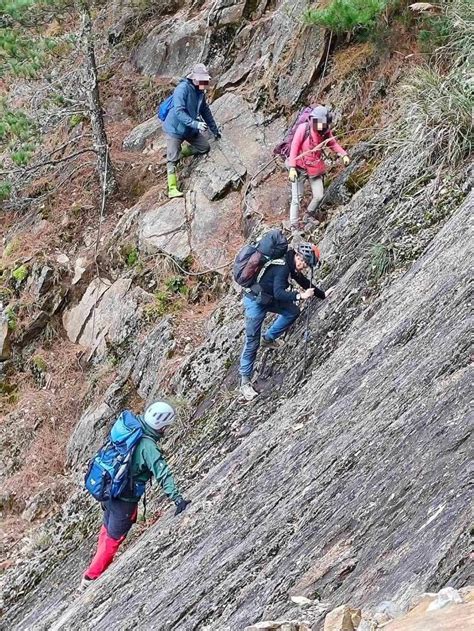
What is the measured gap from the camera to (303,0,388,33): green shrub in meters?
8.69

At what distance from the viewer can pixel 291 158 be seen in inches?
336

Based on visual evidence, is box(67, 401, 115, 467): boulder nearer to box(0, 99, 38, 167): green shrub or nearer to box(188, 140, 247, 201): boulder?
box(188, 140, 247, 201): boulder

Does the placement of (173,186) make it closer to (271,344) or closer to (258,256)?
(271,344)

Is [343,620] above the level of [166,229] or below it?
below

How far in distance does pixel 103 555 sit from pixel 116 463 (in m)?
1.39

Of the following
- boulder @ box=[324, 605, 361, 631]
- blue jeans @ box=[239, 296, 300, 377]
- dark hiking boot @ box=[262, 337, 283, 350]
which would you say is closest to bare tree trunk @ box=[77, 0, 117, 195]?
dark hiking boot @ box=[262, 337, 283, 350]

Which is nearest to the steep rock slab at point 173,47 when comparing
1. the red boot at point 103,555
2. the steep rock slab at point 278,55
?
the steep rock slab at point 278,55

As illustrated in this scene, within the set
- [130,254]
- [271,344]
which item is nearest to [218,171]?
[130,254]

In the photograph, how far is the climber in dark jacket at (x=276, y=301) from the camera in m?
6.83

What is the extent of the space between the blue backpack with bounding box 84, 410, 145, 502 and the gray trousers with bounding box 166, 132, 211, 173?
6195 millimetres

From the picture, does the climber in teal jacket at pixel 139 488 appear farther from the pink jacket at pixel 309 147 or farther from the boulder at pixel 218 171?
the boulder at pixel 218 171

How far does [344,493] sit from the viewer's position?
4531 mm

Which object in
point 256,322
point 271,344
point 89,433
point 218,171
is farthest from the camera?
point 218,171

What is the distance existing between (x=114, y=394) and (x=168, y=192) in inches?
148
